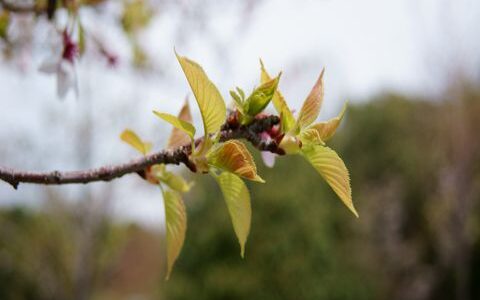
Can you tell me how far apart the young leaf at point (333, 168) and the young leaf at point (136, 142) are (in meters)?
0.16

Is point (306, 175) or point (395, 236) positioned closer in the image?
point (306, 175)

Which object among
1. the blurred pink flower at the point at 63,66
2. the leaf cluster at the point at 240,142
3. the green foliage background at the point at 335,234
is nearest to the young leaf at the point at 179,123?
the leaf cluster at the point at 240,142

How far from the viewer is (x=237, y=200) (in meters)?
0.55

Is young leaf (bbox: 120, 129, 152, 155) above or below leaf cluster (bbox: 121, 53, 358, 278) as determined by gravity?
below

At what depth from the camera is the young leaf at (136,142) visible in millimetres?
593

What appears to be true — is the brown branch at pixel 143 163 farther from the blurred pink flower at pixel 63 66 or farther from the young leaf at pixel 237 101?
the blurred pink flower at pixel 63 66

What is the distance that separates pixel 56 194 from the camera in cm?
712

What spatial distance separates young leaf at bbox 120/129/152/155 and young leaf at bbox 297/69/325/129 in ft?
0.52

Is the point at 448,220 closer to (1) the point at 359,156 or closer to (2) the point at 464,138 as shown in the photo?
(2) the point at 464,138

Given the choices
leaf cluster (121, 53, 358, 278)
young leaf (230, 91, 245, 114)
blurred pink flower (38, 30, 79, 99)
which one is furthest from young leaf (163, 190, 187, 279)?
blurred pink flower (38, 30, 79, 99)

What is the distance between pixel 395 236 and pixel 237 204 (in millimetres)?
6878

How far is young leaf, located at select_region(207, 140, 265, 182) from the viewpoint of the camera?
1.57 feet

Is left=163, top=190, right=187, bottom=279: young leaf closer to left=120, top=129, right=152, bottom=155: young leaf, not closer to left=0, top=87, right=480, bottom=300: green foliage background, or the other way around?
left=120, top=129, right=152, bottom=155: young leaf

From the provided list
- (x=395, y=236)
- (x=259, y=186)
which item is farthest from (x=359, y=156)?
(x=259, y=186)
